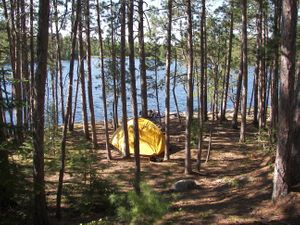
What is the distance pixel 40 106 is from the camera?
31.7 ft

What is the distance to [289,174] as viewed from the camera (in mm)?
8844

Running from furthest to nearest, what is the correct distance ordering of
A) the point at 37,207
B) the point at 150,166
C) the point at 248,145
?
1. the point at 248,145
2. the point at 150,166
3. the point at 37,207

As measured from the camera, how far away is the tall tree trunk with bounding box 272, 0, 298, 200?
843 cm

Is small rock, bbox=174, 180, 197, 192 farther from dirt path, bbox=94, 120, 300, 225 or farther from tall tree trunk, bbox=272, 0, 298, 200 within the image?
tall tree trunk, bbox=272, 0, 298, 200

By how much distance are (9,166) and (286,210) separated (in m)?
6.18

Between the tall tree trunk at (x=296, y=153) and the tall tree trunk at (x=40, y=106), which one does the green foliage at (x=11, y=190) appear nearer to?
the tall tree trunk at (x=40, y=106)

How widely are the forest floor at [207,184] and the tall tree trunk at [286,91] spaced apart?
1.96 ft

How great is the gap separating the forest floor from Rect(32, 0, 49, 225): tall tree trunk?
1.73 metres

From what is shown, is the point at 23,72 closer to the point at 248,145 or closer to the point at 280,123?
the point at 248,145

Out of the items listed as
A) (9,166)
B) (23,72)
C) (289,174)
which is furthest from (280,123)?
(23,72)

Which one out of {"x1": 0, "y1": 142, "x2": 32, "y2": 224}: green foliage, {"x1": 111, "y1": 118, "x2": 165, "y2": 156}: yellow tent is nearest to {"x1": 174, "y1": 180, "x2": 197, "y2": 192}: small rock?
{"x1": 0, "y1": 142, "x2": 32, "y2": 224}: green foliage

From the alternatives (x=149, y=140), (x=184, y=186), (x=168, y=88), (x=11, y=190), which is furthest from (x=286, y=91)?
(x=149, y=140)

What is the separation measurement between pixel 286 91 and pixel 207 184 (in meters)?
7.03

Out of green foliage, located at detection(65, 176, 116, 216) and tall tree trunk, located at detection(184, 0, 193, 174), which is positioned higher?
tall tree trunk, located at detection(184, 0, 193, 174)
